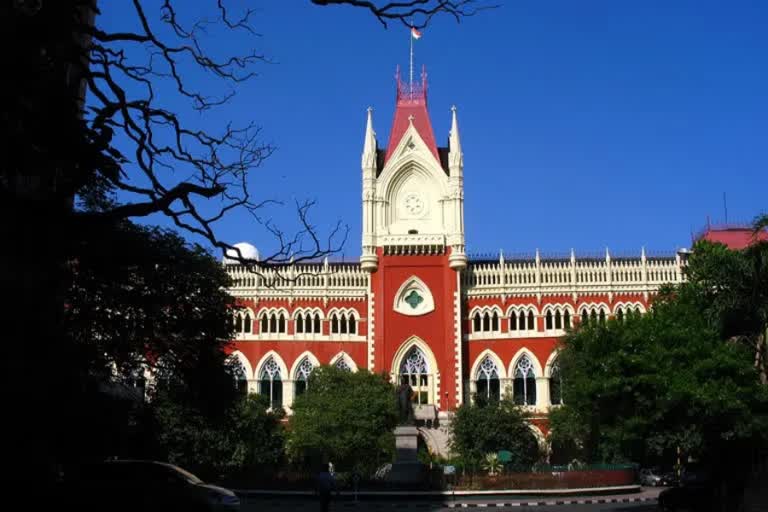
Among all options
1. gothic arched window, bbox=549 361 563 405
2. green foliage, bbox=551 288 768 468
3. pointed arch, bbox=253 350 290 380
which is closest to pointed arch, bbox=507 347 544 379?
gothic arched window, bbox=549 361 563 405

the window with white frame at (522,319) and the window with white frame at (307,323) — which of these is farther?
the window with white frame at (307,323)

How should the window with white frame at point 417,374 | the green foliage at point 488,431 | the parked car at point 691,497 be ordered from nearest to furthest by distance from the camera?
the parked car at point 691,497, the green foliage at point 488,431, the window with white frame at point 417,374

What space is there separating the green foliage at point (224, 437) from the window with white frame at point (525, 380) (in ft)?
51.7

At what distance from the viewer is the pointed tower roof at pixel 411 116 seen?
64.0 m

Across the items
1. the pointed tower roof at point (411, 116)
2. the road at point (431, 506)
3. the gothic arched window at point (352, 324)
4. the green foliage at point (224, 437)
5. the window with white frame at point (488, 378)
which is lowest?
the road at point (431, 506)

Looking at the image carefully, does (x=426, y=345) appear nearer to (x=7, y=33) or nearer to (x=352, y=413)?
(x=352, y=413)

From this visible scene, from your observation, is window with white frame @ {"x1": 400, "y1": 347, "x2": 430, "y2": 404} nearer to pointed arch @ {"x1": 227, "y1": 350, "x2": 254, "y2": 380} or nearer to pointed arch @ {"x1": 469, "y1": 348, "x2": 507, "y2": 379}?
pointed arch @ {"x1": 469, "y1": 348, "x2": 507, "y2": 379}

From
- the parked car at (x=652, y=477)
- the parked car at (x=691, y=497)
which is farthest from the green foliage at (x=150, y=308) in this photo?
the parked car at (x=652, y=477)

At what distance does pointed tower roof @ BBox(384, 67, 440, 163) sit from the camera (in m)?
64.0

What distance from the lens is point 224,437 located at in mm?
46625

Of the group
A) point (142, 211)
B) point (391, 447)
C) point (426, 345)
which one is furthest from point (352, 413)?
point (142, 211)

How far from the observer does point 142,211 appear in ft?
37.3

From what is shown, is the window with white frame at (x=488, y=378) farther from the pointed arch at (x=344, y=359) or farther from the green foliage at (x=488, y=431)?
the pointed arch at (x=344, y=359)

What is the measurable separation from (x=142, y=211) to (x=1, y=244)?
5.82ft
